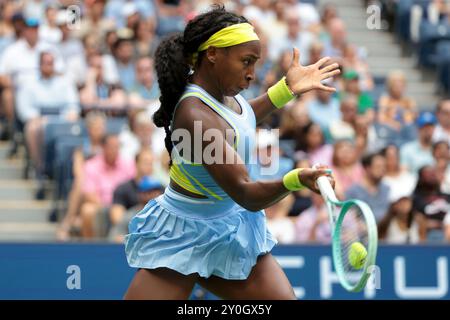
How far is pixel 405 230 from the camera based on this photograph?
879cm

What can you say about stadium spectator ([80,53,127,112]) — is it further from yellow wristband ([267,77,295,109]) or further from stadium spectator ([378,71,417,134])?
yellow wristband ([267,77,295,109])

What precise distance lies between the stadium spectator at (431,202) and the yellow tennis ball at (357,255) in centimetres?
421

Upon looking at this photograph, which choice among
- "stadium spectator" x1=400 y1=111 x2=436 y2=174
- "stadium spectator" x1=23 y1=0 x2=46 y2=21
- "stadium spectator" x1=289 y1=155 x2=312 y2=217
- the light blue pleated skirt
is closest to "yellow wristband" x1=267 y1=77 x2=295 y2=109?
the light blue pleated skirt

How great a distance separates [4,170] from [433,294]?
13.1 feet

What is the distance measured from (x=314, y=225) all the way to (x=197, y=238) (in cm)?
375

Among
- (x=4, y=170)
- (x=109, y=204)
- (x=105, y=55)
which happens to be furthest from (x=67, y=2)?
(x=109, y=204)

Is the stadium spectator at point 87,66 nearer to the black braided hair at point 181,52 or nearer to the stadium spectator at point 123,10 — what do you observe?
the stadium spectator at point 123,10

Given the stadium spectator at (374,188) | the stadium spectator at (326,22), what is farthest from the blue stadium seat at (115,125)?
the stadium spectator at (326,22)

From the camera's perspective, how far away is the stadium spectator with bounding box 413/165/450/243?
8.74 meters

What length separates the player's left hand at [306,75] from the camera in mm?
5281

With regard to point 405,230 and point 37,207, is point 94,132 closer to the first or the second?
point 37,207

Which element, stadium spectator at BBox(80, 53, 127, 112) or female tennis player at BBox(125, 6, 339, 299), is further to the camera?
stadium spectator at BBox(80, 53, 127, 112)

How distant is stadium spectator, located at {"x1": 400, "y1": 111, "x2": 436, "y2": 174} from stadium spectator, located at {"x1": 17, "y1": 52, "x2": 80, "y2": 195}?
114 inches

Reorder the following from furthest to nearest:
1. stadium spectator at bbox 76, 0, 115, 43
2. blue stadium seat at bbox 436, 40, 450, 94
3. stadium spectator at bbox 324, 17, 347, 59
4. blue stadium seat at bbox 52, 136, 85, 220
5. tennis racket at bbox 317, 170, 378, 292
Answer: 1. blue stadium seat at bbox 436, 40, 450, 94
2. stadium spectator at bbox 324, 17, 347, 59
3. stadium spectator at bbox 76, 0, 115, 43
4. blue stadium seat at bbox 52, 136, 85, 220
5. tennis racket at bbox 317, 170, 378, 292
